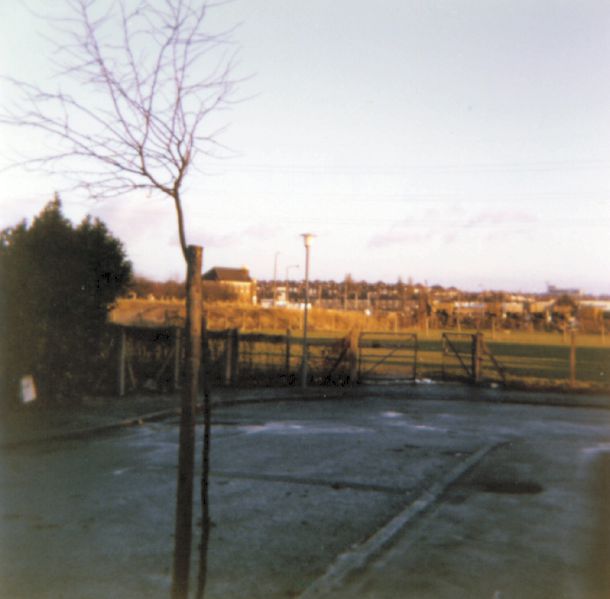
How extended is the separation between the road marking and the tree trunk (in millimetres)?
1946

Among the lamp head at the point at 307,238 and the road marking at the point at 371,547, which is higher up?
the lamp head at the point at 307,238

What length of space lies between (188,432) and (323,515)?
4443 millimetres

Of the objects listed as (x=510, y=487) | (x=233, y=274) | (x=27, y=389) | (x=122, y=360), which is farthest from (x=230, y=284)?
(x=510, y=487)

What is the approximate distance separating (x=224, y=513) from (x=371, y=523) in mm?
1497

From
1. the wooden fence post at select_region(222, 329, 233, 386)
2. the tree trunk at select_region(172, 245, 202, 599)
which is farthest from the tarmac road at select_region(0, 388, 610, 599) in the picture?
the wooden fence post at select_region(222, 329, 233, 386)

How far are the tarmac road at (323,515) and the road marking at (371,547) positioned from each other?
19 mm

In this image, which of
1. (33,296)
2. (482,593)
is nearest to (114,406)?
(33,296)

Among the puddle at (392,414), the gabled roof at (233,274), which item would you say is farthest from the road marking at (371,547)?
the gabled roof at (233,274)

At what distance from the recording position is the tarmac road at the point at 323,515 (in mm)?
5789

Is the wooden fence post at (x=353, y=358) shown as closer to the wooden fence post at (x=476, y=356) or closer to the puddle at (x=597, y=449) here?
the wooden fence post at (x=476, y=356)

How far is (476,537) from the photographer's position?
705cm

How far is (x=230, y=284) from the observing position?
10106 cm

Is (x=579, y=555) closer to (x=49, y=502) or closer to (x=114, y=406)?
(x=49, y=502)

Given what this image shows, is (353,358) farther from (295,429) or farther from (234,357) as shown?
(295,429)
